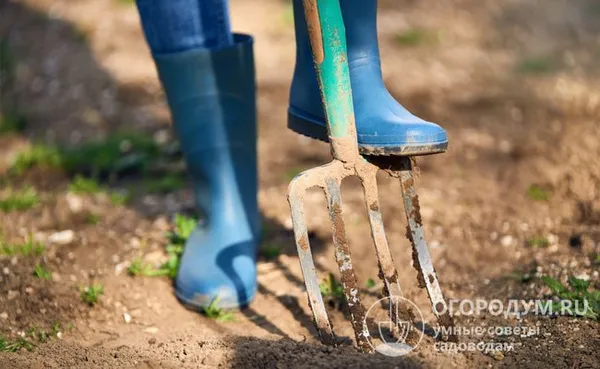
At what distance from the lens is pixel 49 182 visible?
3088 mm

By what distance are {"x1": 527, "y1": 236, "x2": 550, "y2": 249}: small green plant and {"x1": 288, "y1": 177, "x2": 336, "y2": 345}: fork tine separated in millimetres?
870

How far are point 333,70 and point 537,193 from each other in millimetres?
1303

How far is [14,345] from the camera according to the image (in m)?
1.83

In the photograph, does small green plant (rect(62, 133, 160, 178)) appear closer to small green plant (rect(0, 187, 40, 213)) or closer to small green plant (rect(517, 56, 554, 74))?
small green plant (rect(0, 187, 40, 213))

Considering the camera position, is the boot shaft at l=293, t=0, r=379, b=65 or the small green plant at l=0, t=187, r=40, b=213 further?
the small green plant at l=0, t=187, r=40, b=213

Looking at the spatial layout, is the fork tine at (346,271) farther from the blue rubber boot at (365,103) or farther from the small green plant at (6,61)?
the small green plant at (6,61)

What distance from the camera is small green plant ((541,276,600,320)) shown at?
6.13 ft

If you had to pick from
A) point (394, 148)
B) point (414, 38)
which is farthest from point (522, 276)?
point (414, 38)

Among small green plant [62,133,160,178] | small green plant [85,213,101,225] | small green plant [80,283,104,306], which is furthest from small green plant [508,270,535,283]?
small green plant [62,133,160,178]

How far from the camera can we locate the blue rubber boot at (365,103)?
1.72 metres

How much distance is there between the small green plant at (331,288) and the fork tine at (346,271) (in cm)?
31

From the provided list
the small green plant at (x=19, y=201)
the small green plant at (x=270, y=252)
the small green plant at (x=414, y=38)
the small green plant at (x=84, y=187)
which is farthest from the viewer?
the small green plant at (x=414, y=38)

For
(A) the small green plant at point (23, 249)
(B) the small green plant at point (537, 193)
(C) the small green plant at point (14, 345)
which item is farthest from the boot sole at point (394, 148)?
(B) the small green plant at point (537, 193)

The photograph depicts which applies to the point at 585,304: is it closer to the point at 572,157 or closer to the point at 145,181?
the point at 572,157
